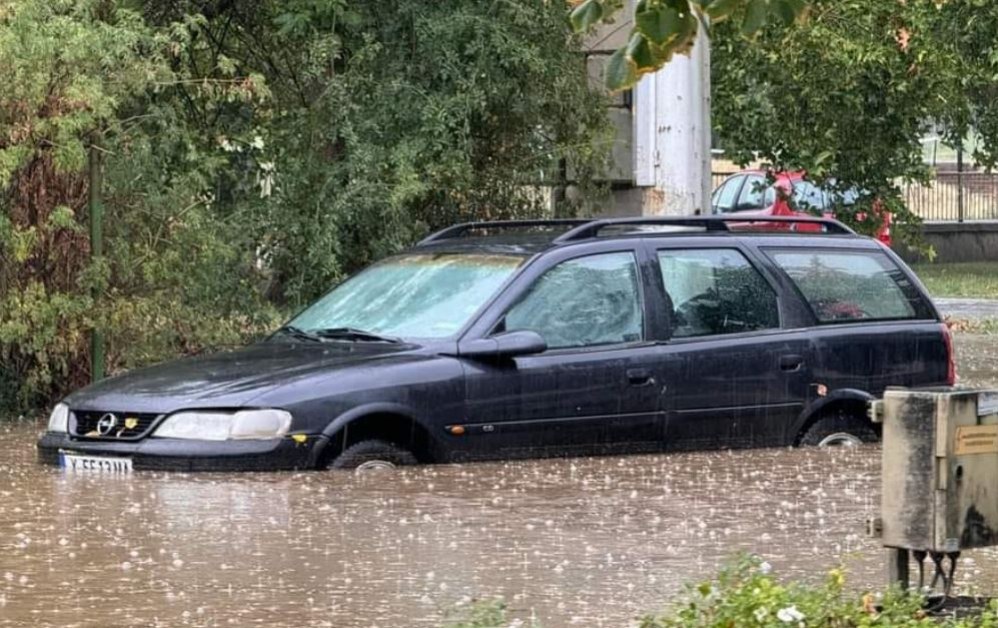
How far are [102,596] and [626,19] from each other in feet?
37.4

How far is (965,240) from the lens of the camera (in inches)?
1577

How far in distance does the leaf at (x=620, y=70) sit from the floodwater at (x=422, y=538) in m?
1.90

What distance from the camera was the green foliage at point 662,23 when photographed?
20.8 feet

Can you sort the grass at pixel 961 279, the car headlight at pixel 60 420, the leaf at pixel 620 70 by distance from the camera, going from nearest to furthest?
1. the leaf at pixel 620 70
2. the car headlight at pixel 60 420
3. the grass at pixel 961 279

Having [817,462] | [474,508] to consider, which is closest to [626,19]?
[817,462]

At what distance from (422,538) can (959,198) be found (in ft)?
107

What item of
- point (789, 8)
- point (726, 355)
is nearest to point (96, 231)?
point (726, 355)

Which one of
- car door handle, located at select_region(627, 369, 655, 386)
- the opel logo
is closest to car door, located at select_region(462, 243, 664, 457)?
car door handle, located at select_region(627, 369, 655, 386)

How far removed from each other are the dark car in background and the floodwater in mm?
180

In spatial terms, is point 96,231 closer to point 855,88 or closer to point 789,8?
point 789,8

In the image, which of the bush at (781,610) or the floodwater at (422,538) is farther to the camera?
the floodwater at (422,538)

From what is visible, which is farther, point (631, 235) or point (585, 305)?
point (631, 235)

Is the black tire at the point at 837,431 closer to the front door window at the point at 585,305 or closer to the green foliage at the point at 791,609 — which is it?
the front door window at the point at 585,305

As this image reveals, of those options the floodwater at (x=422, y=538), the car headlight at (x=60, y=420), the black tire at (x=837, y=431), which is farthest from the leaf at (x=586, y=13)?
the black tire at (x=837, y=431)
